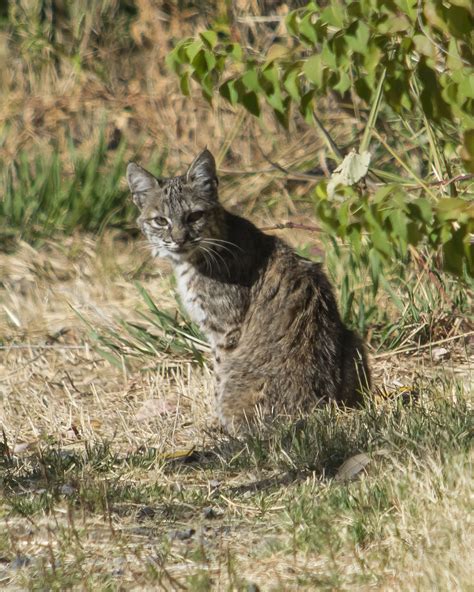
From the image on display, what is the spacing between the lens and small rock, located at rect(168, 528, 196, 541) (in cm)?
387

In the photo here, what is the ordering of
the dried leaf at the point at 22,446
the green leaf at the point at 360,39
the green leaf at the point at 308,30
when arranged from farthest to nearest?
the dried leaf at the point at 22,446
the green leaf at the point at 308,30
the green leaf at the point at 360,39

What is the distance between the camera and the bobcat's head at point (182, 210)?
630 centimetres

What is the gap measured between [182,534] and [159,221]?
2840 mm

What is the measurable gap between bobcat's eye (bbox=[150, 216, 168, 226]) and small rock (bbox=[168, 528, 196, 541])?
2746mm

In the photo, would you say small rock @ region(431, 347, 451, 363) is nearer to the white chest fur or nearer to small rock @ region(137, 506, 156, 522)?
the white chest fur

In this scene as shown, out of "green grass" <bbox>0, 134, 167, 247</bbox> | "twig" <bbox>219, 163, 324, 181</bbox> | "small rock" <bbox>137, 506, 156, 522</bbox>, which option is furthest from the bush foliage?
"green grass" <bbox>0, 134, 167, 247</bbox>

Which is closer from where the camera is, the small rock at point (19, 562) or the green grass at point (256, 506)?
the green grass at point (256, 506)

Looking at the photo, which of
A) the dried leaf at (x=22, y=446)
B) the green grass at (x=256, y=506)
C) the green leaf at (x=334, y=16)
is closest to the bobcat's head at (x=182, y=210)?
the dried leaf at (x=22, y=446)

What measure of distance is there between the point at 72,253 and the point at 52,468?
14.6ft

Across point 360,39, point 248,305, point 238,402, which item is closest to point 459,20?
point 360,39

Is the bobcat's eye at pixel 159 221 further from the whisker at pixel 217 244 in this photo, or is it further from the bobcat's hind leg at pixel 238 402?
Answer: the bobcat's hind leg at pixel 238 402

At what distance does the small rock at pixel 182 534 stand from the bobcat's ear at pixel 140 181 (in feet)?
9.93

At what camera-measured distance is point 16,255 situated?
348 inches

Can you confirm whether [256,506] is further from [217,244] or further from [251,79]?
[217,244]
